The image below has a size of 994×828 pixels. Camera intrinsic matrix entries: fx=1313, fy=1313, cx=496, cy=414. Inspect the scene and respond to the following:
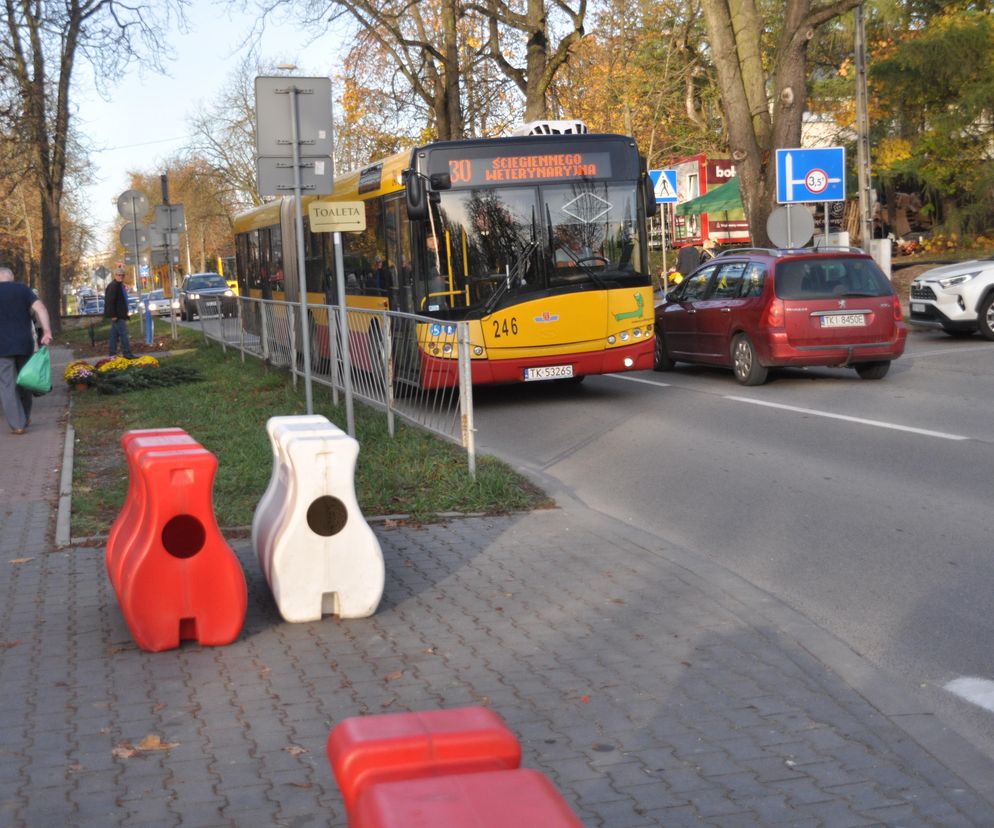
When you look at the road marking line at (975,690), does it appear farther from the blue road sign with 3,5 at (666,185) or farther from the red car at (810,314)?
the blue road sign with 3,5 at (666,185)

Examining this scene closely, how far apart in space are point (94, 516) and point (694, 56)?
3037cm

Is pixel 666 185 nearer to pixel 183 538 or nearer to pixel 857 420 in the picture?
pixel 857 420

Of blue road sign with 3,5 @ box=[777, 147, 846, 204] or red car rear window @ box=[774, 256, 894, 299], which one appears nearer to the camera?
red car rear window @ box=[774, 256, 894, 299]

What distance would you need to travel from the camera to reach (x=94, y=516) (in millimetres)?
9109

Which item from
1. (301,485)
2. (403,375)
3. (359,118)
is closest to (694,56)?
(359,118)

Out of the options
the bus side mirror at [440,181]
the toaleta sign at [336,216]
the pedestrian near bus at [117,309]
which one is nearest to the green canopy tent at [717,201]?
the pedestrian near bus at [117,309]

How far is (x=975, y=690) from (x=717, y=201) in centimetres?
4138

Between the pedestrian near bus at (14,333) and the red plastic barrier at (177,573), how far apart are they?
8762mm

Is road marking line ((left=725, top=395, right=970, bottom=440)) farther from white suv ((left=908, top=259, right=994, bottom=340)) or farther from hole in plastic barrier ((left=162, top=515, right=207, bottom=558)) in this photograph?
→ hole in plastic barrier ((left=162, top=515, right=207, bottom=558))

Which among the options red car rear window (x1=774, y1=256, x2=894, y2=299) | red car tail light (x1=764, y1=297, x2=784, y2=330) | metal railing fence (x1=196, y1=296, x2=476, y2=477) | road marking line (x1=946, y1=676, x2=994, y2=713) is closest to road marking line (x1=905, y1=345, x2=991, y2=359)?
red car rear window (x1=774, y1=256, x2=894, y2=299)

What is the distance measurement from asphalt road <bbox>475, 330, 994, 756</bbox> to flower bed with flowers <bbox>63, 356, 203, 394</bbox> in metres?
4.95

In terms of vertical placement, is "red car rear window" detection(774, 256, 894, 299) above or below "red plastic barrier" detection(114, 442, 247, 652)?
above

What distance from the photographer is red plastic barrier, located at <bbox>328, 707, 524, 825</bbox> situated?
210cm

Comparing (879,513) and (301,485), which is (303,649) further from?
(879,513)
